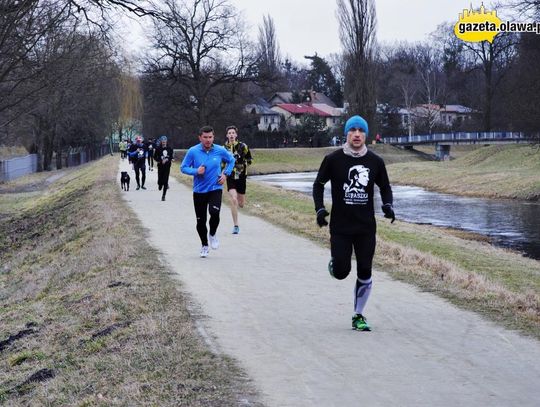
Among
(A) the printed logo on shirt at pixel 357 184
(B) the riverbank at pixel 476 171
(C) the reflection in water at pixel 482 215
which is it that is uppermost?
(A) the printed logo on shirt at pixel 357 184

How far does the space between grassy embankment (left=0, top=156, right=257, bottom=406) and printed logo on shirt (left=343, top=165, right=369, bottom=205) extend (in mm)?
1915

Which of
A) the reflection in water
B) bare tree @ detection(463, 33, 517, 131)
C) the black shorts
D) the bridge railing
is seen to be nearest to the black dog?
the reflection in water

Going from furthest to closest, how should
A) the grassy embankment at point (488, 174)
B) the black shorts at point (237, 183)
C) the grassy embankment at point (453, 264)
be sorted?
1. the grassy embankment at point (488, 174)
2. the black shorts at point (237, 183)
3. the grassy embankment at point (453, 264)

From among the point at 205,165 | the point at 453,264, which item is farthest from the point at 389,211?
the point at 453,264

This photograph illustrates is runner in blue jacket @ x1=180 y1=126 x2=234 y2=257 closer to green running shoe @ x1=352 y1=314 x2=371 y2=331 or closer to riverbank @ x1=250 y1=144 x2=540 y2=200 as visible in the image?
green running shoe @ x1=352 y1=314 x2=371 y2=331

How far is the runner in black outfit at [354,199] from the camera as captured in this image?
8.06m

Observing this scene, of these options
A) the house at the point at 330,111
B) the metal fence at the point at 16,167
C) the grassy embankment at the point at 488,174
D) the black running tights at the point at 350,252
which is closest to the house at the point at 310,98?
the house at the point at 330,111

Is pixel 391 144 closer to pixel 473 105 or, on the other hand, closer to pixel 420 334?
pixel 473 105

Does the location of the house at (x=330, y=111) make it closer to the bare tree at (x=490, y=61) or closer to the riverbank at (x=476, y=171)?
the bare tree at (x=490, y=61)

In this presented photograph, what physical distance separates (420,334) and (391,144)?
79006 mm

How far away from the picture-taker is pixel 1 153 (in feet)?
308

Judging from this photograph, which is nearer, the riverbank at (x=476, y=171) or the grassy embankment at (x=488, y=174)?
the grassy embankment at (x=488, y=174)

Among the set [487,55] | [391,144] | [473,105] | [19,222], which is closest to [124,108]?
[391,144]

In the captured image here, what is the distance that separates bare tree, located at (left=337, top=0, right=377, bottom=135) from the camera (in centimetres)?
6912
